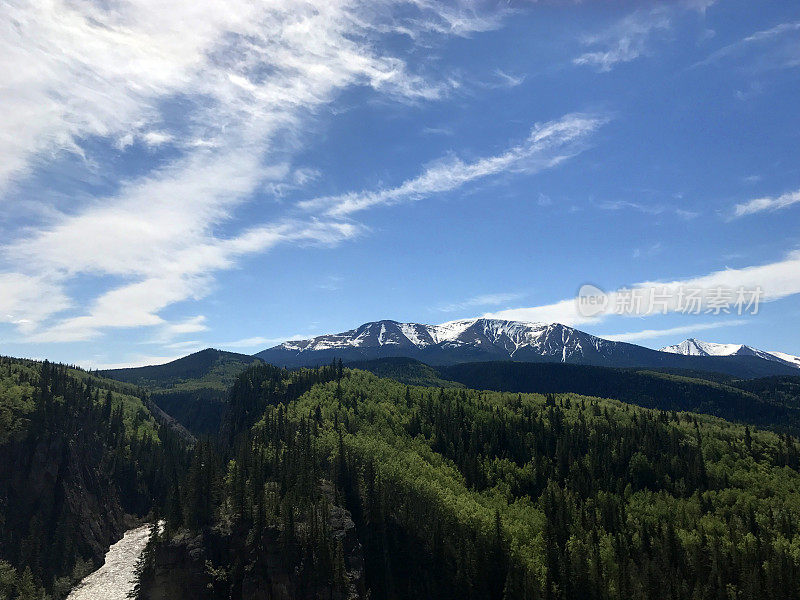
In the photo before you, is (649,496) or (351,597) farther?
(649,496)

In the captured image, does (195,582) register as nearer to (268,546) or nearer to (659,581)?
(268,546)

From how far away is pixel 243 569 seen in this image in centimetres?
14238

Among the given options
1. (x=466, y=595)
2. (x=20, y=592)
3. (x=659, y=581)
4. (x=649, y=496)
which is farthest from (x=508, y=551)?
(x=20, y=592)

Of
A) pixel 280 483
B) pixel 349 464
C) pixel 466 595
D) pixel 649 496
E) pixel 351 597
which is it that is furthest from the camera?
pixel 649 496

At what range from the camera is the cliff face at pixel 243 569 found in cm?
13650

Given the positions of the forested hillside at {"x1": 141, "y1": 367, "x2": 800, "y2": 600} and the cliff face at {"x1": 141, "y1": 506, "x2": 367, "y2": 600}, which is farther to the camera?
the forested hillside at {"x1": 141, "y1": 367, "x2": 800, "y2": 600}

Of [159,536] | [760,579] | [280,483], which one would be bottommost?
[760,579]

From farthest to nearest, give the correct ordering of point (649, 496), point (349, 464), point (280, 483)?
1. point (649, 496)
2. point (349, 464)
3. point (280, 483)

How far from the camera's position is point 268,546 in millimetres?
140500

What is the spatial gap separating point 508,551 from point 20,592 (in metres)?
156

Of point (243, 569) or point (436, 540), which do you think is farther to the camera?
point (436, 540)

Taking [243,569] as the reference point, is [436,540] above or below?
above

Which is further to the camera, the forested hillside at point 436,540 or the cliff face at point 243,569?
the forested hillside at point 436,540

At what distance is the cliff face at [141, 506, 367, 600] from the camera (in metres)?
136
